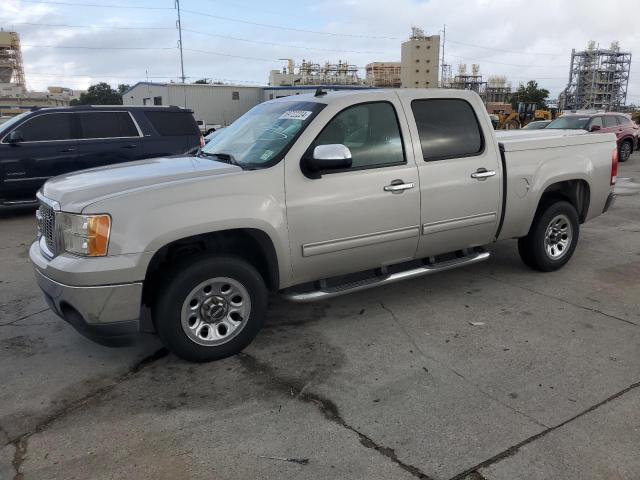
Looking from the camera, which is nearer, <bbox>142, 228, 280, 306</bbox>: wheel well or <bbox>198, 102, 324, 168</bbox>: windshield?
<bbox>142, 228, 280, 306</bbox>: wheel well

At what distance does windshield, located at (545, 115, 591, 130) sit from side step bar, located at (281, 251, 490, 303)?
46.3 ft

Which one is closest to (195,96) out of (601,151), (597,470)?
(601,151)

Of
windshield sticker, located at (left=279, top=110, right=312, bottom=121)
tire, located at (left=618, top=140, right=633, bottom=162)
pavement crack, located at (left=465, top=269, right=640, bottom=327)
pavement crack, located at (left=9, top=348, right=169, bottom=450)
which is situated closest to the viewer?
pavement crack, located at (left=9, top=348, right=169, bottom=450)

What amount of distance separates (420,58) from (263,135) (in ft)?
376

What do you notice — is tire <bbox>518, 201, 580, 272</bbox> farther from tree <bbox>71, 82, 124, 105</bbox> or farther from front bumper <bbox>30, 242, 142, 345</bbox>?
tree <bbox>71, 82, 124, 105</bbox>

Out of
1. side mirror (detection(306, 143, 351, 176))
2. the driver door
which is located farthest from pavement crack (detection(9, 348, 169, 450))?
side mirror (detection(306, 143, 351, 176))

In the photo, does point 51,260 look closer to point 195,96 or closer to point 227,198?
point 227,198

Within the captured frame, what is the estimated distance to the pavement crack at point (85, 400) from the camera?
2861mm

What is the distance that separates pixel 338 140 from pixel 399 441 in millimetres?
2287

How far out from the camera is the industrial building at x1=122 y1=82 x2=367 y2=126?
46188 mm

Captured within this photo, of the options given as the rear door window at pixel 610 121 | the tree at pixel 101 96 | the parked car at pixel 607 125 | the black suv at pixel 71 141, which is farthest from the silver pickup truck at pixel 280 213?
the tree at pixel 101 96

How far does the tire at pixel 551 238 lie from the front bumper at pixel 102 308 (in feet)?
13.2

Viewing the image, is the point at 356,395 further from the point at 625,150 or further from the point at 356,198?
the point at 625,150

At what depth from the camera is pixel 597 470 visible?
2.53 meters
